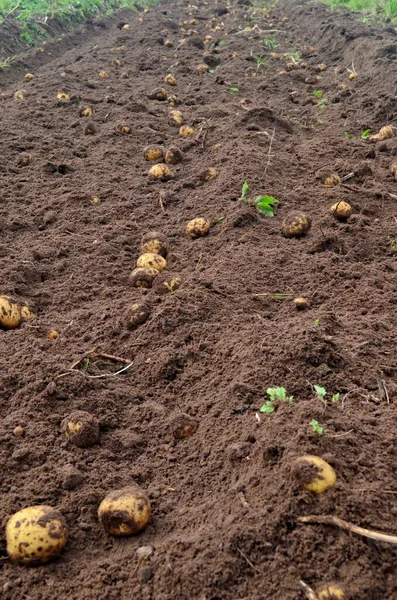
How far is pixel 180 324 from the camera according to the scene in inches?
128

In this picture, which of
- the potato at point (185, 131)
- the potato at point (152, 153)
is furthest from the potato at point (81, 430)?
the potato at point (185, 131)

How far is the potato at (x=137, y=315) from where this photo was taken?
3.31 m

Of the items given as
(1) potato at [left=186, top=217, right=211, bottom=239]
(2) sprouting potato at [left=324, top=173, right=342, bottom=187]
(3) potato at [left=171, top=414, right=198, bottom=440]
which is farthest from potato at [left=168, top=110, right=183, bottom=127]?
(3) potato at [left=171, top=414, right=198, bottom=440]

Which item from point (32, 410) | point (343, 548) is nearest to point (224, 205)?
point (32, 410)

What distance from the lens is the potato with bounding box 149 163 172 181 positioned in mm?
5250

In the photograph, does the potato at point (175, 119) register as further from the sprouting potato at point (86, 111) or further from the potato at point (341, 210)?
the potato at point (341, 210)

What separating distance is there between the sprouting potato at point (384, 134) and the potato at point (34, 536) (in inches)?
196

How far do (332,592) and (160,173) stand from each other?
13.7 ft

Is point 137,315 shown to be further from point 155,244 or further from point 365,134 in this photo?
point 365,134

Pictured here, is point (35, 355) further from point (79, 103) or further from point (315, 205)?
point (79, 103)

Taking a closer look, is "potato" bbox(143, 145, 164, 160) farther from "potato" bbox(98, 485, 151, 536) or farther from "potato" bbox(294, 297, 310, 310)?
"potato" bbox(98, 485, 151, 536)

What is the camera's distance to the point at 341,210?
4.25 meters

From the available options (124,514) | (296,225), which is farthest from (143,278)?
(124,514)

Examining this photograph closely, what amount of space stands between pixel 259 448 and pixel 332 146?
159 inches
